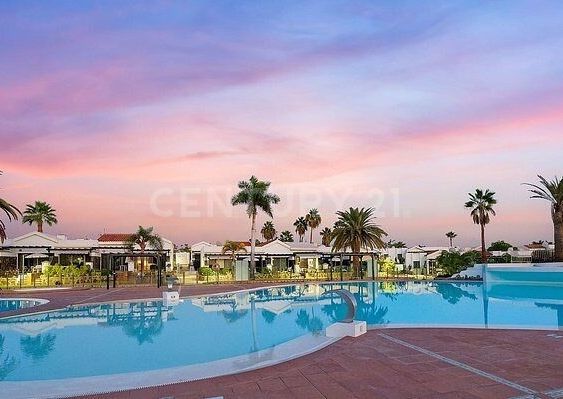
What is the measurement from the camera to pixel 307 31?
53.5ft

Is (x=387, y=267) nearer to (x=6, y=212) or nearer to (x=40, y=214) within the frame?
(x=6, y=212)

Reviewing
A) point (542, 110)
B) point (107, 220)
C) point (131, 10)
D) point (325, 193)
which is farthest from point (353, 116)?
point (107, 220)

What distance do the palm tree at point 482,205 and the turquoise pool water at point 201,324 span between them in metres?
19.8

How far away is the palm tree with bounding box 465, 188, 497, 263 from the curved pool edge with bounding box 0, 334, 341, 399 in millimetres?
38718

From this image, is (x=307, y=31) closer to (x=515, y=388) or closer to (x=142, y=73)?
(x=142, y=73)

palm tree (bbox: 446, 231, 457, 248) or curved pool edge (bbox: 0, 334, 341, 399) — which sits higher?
palm tree (bbox: 446, 231, 457, 248)

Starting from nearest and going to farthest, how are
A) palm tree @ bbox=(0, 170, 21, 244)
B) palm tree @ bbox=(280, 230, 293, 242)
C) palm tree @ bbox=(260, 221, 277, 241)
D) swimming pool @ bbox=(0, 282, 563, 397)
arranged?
1. swimming pool @ bbox=(0, 282, 563, 397)
2. palm tree @ bbox=(0, 170, 21, 244)
3. palm tree @ bbox=(260, 221, 277, 241)
4. palm tree @ bbox=(280, 230, 293, 242)

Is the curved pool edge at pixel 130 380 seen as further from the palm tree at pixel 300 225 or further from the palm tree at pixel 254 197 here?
the palm tree at pixel 300 225

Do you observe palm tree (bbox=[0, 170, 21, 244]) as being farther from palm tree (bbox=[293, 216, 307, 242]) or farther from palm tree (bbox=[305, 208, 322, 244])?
palm tree (bbox=[293, 216, 307, 242])

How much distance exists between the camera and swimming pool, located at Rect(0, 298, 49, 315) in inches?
712

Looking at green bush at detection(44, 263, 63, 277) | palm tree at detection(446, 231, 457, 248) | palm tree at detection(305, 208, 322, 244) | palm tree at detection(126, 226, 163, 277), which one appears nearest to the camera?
green bush at detection(44, 263, 63, 277)

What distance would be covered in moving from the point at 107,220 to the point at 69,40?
25.4 meters

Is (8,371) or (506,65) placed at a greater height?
(506,65)

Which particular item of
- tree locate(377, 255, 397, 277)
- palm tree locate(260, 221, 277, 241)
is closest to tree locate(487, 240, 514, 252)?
palm tree locate(260, 221, 277, 241)
